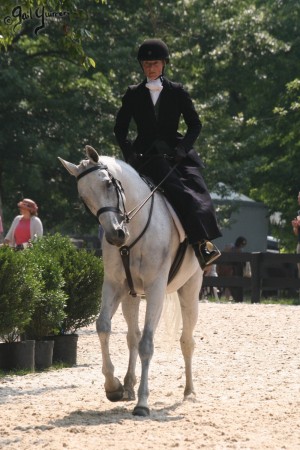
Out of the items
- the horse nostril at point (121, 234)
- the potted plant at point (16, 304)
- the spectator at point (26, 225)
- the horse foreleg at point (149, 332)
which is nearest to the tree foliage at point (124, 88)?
the spectator at point (26, 225)

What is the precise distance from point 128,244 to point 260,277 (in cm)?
1474

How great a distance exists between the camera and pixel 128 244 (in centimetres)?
1041

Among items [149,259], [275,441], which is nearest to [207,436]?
[275,441]

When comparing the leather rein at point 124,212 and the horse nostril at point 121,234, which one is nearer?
the horse nostril at point 121,234

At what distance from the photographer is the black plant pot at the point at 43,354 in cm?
1381

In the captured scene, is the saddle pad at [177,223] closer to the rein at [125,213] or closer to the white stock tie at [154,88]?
the rein at [125,213]

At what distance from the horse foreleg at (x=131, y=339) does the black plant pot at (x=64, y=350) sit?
3.26 metres

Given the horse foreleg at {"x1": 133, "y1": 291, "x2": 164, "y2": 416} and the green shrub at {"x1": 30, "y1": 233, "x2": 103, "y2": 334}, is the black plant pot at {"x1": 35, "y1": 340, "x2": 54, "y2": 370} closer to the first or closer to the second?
the green shrub at {"x1": 30, "y1": 233, "x2": 103, "y2": 334}

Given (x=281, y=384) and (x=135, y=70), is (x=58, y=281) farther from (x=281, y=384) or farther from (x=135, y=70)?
(x=135, y=70)

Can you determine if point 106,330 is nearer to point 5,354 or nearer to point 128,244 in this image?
point 128,244

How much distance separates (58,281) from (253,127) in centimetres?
2648

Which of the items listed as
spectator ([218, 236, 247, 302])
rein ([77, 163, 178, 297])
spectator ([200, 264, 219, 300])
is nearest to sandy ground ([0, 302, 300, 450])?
rein ([77, 163, 178, 297])

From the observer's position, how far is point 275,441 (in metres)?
9.05

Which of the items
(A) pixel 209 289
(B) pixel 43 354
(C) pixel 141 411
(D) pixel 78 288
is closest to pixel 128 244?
(C) pixel 141 411
